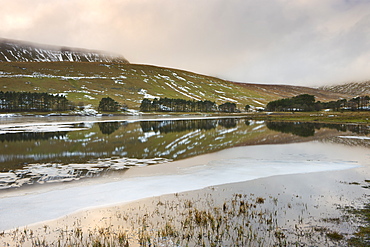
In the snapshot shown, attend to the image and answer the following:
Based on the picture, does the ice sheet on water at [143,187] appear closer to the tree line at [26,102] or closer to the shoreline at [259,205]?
the shoreline at [259,205]

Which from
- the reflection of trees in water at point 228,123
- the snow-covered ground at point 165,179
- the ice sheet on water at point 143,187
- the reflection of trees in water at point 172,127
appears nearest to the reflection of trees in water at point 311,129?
the reflection of trees in water at point 228,123

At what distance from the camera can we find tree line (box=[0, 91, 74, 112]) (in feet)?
504

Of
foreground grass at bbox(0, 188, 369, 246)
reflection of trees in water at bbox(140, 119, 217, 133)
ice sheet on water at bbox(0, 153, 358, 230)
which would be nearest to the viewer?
foreground grass at bbox(0, 188, 369, 246)

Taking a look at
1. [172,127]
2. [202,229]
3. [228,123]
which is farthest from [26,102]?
[202,229]

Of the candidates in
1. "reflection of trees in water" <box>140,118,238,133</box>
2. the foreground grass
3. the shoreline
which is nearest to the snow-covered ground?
the shoreline

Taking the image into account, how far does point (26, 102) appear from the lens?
16350cm

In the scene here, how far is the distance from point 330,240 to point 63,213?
36.6 feet

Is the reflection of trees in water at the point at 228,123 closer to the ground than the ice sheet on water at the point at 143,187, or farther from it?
farther from it

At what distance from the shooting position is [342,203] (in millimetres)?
12742

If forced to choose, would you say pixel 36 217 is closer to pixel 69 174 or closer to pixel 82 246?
pixel 82 246

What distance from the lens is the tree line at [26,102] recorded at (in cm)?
15362

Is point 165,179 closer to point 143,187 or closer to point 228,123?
point 143,187

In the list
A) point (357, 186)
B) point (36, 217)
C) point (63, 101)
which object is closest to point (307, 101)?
point (63, 101)

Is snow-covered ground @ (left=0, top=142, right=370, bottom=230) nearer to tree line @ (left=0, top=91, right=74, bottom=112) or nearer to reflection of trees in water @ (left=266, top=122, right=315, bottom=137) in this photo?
reflection of trees in water @ (left=266, top=122, right=315, bottom=137)
